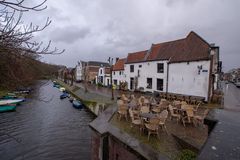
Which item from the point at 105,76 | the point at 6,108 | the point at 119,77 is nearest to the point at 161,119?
the point at 6,108

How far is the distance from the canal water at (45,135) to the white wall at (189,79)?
11591 millimetres

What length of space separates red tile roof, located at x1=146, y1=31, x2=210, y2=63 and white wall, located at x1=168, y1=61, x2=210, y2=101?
0.73 meters

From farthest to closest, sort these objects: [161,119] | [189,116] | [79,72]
→ [79,72] < [189,116] < [161,119]

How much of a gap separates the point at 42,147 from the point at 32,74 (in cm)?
1040

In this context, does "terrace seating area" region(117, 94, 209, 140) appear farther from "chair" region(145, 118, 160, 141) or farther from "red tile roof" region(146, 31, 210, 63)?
"red tile roof" region(146, 31, 210, 63)

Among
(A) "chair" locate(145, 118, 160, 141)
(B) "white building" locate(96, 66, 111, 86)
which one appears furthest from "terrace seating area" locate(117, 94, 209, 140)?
(B) "white building" locate(96, 66, 111, 86)

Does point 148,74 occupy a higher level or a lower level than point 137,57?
lower

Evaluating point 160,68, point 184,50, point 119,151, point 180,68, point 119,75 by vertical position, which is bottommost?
point 119,151

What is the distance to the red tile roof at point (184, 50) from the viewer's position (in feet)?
57.0

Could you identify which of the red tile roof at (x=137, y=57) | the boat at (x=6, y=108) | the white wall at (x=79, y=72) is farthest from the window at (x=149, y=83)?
the white wall at (x=79, y=72)

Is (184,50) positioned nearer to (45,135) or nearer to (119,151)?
(119,151)

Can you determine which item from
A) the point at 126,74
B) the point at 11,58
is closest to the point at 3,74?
the point at 11,58

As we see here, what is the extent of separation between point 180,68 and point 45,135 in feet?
53.4

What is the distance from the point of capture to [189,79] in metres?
17.7
